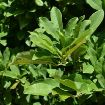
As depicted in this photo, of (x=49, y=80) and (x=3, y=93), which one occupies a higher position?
(x=49, y=80)

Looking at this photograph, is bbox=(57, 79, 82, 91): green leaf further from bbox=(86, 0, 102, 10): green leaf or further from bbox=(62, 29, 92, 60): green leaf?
bbox=(86, 0, 102, 10): green leaf

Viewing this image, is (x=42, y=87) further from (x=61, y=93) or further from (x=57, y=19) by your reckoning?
(x=57, y=19)

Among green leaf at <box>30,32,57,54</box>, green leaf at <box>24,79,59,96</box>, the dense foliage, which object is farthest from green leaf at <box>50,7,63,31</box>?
green leaf at <box>24,79,59,96</box>

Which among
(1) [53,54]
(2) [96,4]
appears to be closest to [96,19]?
(2) [96,4]

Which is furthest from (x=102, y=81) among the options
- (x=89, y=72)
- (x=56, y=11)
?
(x=56, y=11)

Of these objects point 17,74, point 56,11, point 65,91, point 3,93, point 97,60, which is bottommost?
point 3,93

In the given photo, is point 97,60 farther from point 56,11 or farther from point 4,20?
point 4,20

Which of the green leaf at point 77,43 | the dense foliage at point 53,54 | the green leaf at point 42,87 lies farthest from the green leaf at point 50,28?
the green leaf at point 42,87

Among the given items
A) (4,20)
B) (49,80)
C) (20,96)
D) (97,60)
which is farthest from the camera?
(4,20)
